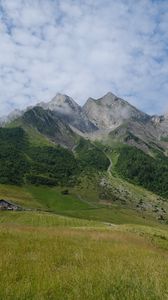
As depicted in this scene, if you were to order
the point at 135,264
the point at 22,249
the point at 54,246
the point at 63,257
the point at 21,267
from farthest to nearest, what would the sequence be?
the point at 54,246 < the point at 22,249 < the point at 63,257 < the point at 135,264 < the point at 21,267

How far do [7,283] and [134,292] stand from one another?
2682mm

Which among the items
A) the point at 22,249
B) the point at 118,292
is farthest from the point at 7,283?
the point at 22,249

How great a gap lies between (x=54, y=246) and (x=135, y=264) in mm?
4916

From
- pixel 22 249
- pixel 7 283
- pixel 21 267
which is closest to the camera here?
pixel 7 283

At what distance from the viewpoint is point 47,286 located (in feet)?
27.7

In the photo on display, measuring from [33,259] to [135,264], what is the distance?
319 centimetres

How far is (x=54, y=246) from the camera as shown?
16.1 metres

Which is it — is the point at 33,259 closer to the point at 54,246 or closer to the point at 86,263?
the point at 86,263

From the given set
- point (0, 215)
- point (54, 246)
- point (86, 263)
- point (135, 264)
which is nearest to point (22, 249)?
point (54, 246)

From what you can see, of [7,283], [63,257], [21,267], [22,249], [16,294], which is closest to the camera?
[16,294]

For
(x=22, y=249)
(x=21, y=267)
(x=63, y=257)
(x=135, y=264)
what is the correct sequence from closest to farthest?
(x=21, y=267), (x=135, y=264), (x=63, y=257), (x=22, y=249)

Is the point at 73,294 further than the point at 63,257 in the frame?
No

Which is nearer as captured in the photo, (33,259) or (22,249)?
(33,259)

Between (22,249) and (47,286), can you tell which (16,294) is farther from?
(22,249)
